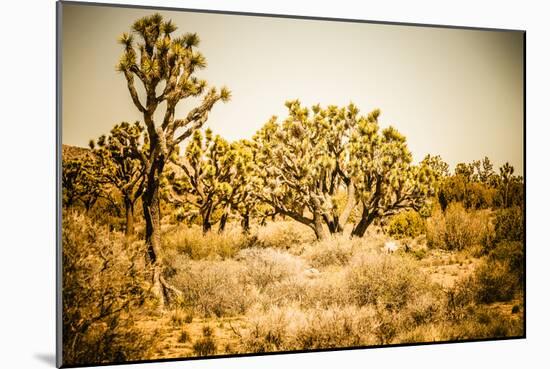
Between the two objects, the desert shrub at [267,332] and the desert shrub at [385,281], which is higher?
the desert shrub at [385,281]

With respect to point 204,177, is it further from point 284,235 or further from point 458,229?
point 458,229

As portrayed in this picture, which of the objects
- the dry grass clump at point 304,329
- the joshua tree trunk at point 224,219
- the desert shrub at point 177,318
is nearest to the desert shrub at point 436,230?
the dry grass clump at point 304,329

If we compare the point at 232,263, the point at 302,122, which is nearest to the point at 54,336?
the point at 232,263

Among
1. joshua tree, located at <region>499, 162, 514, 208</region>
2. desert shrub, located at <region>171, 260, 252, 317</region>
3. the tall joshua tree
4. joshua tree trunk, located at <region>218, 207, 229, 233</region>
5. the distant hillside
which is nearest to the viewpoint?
the distant hillside

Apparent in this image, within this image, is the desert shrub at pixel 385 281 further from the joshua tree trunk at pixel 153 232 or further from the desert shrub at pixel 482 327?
the joshua tree trunk at pixel 153 232

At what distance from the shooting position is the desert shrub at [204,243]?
6.83 meters

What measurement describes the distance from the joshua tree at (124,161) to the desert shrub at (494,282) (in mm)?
2960

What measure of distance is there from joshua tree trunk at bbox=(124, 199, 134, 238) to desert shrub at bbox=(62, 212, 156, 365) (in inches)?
2.8

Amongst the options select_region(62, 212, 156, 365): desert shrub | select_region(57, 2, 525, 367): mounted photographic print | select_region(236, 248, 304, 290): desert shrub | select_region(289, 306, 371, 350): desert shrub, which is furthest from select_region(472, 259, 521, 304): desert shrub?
select_region(62, 212, 156, 365): desert shrub

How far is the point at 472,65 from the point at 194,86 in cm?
245

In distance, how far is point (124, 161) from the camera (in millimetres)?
6680

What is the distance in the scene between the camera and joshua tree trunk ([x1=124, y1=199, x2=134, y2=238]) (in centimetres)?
670

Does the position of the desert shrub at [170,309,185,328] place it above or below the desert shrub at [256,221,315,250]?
below

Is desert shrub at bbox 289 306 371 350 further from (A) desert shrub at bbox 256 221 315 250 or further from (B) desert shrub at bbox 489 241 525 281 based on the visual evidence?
(B) desert shrub at bbox 489 241 525 281
